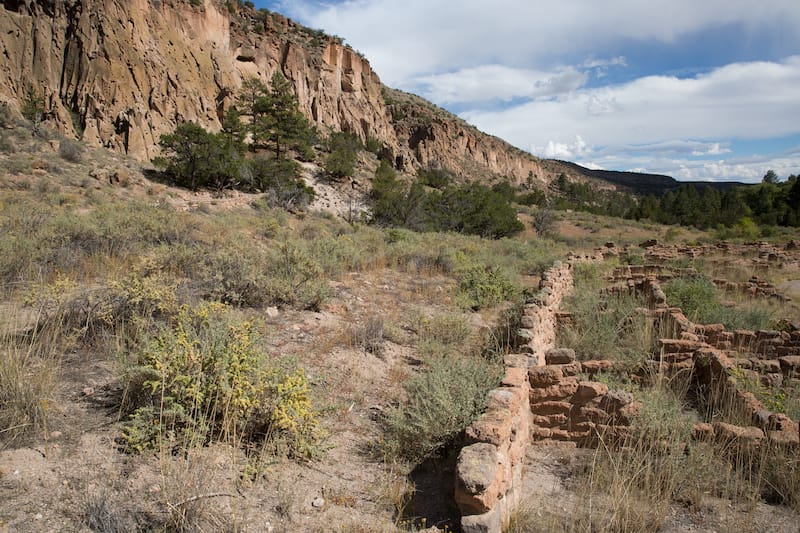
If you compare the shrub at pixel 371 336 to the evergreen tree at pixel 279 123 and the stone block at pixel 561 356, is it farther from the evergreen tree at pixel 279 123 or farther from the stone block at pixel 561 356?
the evergreen tree at pixel 279 123

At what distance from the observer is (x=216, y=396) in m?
3.06

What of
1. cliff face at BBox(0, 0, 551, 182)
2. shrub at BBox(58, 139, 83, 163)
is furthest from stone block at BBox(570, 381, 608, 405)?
cliff face at BBox(0, 0, 551, 182)

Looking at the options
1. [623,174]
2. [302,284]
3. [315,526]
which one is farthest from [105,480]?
[623,174]

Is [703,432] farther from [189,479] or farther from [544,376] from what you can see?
[189,479]

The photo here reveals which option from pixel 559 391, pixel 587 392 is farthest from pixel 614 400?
pixel 559 391

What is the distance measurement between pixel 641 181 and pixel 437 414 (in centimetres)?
13051

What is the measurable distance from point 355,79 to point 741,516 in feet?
176

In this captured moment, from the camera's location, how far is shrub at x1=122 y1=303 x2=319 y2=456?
9.57 feet

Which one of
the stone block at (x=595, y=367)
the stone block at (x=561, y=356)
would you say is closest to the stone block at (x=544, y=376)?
the stone block at (x=595, y=367)

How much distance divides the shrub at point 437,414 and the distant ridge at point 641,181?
106191 millimetres

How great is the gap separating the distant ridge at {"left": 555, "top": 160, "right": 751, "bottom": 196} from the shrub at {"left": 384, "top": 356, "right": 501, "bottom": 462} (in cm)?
10619

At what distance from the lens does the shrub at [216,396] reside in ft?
9.57

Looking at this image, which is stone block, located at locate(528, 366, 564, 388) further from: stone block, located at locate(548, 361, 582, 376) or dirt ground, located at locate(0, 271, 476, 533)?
dirt ground, located at locate(0, 271, 476, 533)

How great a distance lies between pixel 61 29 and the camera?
2539 cm
